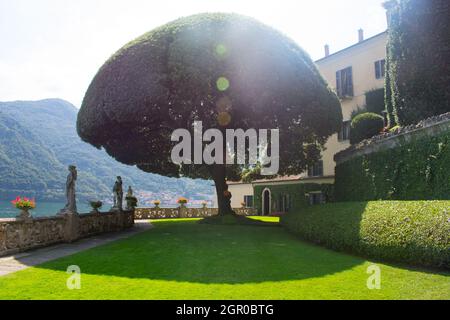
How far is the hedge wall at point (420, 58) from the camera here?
620 inches

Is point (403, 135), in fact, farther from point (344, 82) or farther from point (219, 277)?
point (344, 82)

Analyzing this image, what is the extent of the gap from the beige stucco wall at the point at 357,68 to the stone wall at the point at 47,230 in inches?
812

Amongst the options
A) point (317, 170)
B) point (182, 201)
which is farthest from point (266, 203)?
point (182, 201)

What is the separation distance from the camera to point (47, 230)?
1485 centimetres

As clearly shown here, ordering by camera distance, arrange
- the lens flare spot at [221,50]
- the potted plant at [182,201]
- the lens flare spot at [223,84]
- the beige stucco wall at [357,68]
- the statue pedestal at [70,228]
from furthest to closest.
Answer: the potted plant at [182,201] → the beige stucco wall at [357,68] → the lens flare spot at [223,84] → the lens flare spot at [221,50] → the statue pedestal at [70,228]

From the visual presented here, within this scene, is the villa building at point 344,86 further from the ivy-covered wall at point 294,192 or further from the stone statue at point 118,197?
the stone statue at point 118,197

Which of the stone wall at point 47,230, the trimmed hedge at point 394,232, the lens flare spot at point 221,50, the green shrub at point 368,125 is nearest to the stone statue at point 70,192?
the stone wall at point 47,230

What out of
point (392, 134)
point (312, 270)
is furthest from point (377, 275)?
point (392, 134)

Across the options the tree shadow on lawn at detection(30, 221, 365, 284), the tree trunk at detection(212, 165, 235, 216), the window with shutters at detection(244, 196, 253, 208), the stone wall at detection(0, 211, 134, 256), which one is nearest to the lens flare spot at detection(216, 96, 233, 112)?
the tree trunk at detection(212, 165, 235, 216)

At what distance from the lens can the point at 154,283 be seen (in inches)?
315

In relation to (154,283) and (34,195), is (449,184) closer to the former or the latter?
(154,283)

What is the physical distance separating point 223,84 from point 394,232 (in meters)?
13.6
